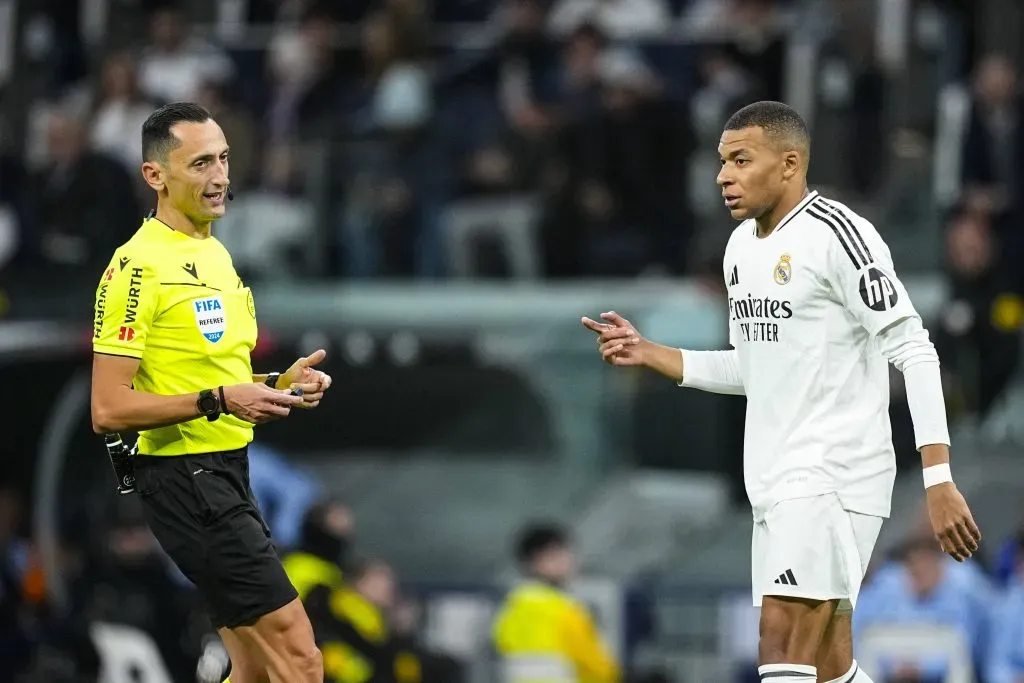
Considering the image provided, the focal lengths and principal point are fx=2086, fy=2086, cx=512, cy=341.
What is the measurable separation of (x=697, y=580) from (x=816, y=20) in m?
4.15

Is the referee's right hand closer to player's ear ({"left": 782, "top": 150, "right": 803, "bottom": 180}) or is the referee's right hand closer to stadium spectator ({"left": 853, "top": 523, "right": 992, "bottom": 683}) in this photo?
player's ear ({"left": 782, "top": 150, "right": 803, "bottom": 180})

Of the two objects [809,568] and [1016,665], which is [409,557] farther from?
[809,568]

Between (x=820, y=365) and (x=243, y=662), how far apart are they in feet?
6.91

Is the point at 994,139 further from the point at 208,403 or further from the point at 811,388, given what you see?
the point at 208,403

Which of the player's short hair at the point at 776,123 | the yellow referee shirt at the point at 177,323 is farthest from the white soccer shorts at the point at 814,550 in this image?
the yellow referee shirt at the point at 177,323

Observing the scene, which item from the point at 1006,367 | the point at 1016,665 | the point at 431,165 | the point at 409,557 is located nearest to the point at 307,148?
the point at 431,165

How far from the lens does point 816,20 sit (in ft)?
48.9

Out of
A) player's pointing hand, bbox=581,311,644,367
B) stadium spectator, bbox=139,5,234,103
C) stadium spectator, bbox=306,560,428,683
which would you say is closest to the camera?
player's pointing hand, bbox=581,311,644,367

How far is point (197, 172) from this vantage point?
22.2 ft

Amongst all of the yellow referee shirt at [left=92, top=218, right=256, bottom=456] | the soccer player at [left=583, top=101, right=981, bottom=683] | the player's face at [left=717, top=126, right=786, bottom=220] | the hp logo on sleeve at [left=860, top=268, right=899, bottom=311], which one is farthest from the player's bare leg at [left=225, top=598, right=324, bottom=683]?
the hp logo on sleeve at [left=860, top=268, right=899, bottom=311]

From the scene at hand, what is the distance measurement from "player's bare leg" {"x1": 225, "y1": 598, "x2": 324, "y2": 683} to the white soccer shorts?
58.3 inches

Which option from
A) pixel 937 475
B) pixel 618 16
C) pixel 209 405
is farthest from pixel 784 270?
pixel 618 16

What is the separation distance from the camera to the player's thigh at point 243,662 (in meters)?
6.77

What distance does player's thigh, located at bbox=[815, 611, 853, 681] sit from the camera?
6784 mm
